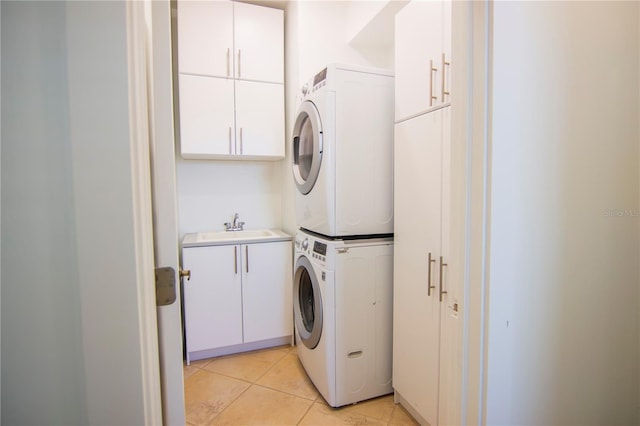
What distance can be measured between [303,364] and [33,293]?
1.85 meters

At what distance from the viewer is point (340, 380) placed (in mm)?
1732

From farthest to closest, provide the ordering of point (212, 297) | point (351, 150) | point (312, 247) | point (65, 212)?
point (212, 297) → point (312, 247) → point (351, 150) → point (65, 212)

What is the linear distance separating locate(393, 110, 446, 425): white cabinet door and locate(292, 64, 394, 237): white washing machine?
0.42 ft

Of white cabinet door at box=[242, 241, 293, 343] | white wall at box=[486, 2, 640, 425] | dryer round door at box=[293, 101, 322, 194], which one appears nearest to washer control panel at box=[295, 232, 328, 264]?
dryer round door at box=[293, 101, 322, 194]

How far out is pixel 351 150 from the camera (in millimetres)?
1689

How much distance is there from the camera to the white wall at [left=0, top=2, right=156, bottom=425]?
51cm

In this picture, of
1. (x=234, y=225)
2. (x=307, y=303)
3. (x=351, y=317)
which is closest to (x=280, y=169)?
(x=234, y=225)

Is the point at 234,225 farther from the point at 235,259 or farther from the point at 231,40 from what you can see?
the point at 231,40

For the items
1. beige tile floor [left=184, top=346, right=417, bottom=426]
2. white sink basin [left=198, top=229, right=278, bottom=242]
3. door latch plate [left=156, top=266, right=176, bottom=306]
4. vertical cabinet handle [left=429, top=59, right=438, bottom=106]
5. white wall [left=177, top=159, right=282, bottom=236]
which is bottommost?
beige tile floor [left=184, top=346, right=417, bottom=426]

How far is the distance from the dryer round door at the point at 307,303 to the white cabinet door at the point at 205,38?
1551 mm

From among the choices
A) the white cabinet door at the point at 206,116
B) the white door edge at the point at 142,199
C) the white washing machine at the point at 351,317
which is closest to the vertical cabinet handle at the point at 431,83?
the white washing machine at the point at 351,317

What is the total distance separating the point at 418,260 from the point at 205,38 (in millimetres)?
2120

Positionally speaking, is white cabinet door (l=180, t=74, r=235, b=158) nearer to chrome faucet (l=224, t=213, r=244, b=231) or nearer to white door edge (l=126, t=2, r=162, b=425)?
chrome faucet (l=224, t=213, r=244, b=231)

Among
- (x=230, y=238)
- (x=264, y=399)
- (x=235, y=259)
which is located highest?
(x=230, y=238)
